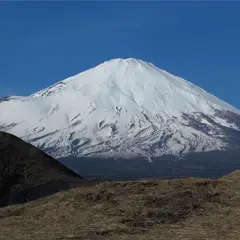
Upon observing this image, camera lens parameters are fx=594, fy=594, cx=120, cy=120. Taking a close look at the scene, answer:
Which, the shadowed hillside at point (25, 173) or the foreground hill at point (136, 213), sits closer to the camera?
the foreground hill at point (136, 213)

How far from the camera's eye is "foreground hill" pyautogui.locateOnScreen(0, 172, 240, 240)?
51.3ft

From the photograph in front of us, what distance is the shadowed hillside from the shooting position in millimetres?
32312

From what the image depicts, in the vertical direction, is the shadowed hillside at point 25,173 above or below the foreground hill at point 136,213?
above

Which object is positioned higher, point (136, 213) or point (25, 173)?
point (25, 173)

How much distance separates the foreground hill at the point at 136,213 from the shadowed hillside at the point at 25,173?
11.2m

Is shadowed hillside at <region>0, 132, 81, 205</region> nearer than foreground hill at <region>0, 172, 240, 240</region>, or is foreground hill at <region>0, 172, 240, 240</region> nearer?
foreground hill at <region>0, 172, 240, 240</region>

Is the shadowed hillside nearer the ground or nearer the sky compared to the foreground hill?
nearer the sky

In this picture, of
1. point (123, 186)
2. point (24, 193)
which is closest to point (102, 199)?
point (123, 186)

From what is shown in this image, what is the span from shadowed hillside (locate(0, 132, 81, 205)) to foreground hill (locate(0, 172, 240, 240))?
1125 centimetres

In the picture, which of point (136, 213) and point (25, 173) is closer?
point (136, 213)

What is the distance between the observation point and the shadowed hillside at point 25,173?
3231 cm

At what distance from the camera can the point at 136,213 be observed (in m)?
17.8

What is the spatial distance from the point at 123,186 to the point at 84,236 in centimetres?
613

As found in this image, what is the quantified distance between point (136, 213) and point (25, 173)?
2269cm
